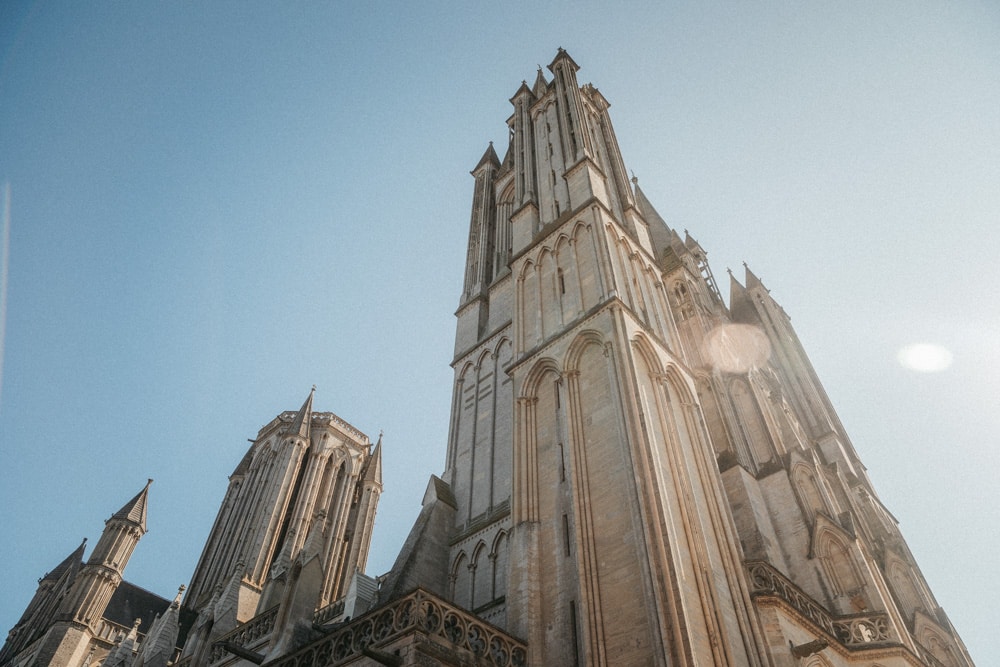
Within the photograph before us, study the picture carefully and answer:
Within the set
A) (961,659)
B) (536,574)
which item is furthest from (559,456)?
(961,659)

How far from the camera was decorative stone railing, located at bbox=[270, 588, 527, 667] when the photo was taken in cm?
916

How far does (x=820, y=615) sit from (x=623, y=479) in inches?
225

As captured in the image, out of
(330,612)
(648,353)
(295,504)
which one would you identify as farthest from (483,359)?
(295,504)

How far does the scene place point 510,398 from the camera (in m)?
17.6

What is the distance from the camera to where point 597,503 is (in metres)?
11.4

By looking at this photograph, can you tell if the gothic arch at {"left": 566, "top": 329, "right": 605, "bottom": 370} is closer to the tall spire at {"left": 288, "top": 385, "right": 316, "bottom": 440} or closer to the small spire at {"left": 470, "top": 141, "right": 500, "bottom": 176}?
the small spire at {"left": 470, "top": 141, "right": 500, "bottom": 176}

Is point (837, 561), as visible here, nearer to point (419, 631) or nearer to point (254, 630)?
point (419, 631)

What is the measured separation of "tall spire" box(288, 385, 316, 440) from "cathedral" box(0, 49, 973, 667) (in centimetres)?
2084

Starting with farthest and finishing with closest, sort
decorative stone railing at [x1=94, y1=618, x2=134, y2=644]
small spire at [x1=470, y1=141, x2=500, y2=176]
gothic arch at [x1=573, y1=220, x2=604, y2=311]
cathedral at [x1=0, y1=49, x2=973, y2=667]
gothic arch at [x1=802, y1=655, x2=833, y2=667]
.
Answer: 1. decorative stone railing at [x1=94, y1=618, x2=134, y2=644]
2. small spire at [x1=470, y1=141, x2=500, y2=176]
3. gothic arch at [x1=573, y1=220, x2=604, y2=311]
4. gothic arch at [x1=802, y1=655, x2=833, y2=667]
5. cathedral at [x1=0, y1=49, x2=973, y2=667]

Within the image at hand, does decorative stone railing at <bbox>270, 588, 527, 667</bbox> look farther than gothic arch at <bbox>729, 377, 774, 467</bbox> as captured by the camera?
No

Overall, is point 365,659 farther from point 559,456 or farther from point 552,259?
point 552,259

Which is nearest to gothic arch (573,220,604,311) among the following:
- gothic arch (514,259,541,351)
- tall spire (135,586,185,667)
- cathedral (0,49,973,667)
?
cathedral (0,49,973,667)

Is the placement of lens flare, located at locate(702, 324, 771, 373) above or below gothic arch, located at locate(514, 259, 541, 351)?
above

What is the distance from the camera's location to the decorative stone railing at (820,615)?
12.1 m
